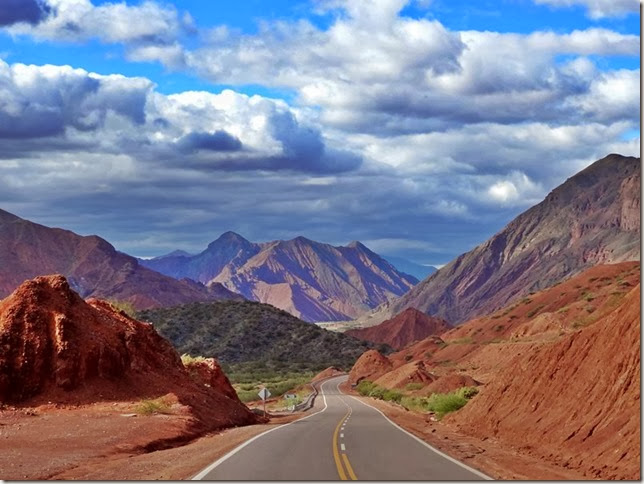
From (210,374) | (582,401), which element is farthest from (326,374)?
(582,401)

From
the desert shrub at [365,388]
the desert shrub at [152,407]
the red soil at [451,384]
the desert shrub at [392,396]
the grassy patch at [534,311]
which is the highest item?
the grassy patch at [534,311]

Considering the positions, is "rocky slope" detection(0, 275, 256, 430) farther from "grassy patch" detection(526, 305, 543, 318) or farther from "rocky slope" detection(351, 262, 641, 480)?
"grassy patch" detection(526, 305, 543, 318)

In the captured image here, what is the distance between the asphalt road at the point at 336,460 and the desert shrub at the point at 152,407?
5.10 meters

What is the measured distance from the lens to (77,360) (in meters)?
38.1

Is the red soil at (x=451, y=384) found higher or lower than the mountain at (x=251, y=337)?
lower

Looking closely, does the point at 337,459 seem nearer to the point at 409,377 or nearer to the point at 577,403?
the point at 577,403

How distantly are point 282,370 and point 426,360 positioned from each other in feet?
94.2

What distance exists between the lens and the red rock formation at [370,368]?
111481 millimetres

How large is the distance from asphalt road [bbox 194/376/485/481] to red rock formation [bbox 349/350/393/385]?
78668 mm

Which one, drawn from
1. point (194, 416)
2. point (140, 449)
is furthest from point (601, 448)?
point (194, 416)

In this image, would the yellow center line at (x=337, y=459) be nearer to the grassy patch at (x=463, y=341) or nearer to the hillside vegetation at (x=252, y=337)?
the grassy patch at (x=463, y=341)

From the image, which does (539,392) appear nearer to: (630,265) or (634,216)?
(630,265)

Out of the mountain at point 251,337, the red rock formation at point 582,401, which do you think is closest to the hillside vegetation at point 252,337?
the mountain at point 251,337

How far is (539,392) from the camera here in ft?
97.5
